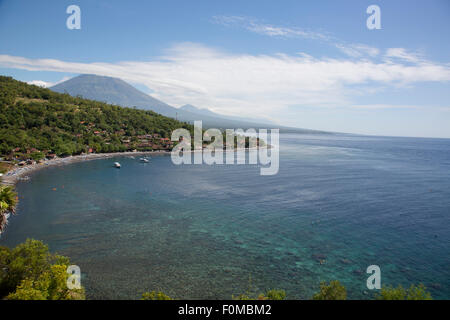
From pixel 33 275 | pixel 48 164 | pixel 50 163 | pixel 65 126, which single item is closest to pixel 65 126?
pixel 65 126

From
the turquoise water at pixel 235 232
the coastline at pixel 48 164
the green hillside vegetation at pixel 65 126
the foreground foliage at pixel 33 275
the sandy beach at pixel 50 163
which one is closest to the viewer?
the foreground foliage at pixel 33 275

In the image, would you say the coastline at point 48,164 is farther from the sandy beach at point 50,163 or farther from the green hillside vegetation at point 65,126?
the green hillside vegetation at point 65,126

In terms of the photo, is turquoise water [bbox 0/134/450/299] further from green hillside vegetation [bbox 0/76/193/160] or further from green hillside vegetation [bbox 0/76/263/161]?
green hillside vegetation [bbox 0/76/193/160]

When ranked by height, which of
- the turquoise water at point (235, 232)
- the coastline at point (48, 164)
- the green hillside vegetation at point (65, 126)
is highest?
the green hillside vegetation at point (65, 126)

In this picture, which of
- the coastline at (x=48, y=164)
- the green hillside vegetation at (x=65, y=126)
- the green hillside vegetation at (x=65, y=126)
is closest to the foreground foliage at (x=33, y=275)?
the coastline at (x=48, y=164)

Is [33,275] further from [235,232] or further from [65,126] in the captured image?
[65,126]
